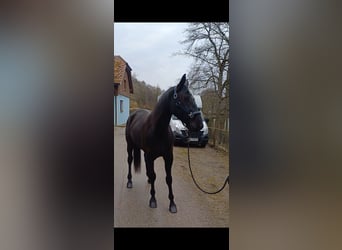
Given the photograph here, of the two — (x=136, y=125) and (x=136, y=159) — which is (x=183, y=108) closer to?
(x=136, y=125)

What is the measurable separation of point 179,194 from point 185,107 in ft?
2.72

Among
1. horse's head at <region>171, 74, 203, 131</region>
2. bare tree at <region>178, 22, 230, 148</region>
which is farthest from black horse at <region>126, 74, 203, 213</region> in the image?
bare tree at <region>178, 22, 230, 148</region>

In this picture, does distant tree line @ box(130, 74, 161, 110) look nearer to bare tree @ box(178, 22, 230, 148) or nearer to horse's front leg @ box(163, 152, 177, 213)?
bare tree @ box(178, 22, 230, 148)

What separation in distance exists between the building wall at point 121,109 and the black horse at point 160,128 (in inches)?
2.8

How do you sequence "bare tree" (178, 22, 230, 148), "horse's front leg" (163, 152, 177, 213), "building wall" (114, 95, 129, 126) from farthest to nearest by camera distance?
1. "horse's front leg" (163, 152, 177, 213)
2. "bare tree" (178, 22, 230, 148)
3. "building wall" (114, 95, 129, 126)

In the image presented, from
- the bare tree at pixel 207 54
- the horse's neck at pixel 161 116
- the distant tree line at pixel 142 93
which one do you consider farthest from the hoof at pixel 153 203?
the bare tree at pixel 207 54

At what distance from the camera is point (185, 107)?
2193 millimetres

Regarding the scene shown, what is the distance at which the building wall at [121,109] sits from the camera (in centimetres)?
197

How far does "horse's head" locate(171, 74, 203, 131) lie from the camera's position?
Answer: 7.13 feet

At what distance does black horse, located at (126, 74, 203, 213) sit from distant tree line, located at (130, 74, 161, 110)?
65mm

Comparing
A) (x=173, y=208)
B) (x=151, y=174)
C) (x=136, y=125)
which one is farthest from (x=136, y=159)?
(x=173, y=208)

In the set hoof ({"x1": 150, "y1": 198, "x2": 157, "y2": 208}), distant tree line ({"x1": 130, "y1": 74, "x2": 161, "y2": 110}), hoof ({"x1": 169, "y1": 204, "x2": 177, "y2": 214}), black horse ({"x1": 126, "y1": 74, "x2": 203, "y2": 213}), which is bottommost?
hoof ({"x1": 169, "y1": 204, "x2": 177, "y2": 214})
